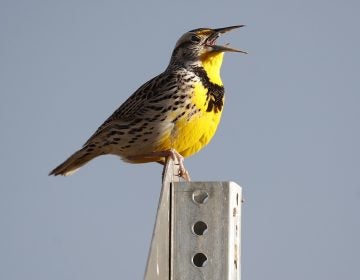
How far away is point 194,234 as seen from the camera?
6340 millimetres

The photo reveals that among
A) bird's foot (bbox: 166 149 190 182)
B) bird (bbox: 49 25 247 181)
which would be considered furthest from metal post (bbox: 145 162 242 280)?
bird (bbox: 49 25 247 181)

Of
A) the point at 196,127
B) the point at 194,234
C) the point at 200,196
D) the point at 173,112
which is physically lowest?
the point at 194,234

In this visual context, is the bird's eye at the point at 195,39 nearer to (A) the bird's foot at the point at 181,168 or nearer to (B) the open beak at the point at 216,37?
(B) the open beak at the point at 216,37

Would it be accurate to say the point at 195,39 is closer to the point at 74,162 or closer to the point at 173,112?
the point at 173,112

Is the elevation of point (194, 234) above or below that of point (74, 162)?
below

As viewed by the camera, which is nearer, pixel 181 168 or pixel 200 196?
pixel 200 196

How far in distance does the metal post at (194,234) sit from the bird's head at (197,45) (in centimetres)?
251

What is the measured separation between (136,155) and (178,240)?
92.9 inches

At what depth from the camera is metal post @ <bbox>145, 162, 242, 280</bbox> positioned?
6277 mm

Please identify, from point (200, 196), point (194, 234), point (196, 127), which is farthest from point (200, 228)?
point (196, 127)

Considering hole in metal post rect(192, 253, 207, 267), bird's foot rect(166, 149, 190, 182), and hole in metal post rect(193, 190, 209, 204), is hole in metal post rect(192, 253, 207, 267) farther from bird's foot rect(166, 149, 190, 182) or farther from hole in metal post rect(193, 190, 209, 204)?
bird's foot rect(166, 149, 190, 182)

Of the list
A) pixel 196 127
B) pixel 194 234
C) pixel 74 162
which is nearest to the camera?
pixel 194 234

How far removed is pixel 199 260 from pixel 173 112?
2089 mm

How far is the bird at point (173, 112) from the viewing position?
8.21 meters
